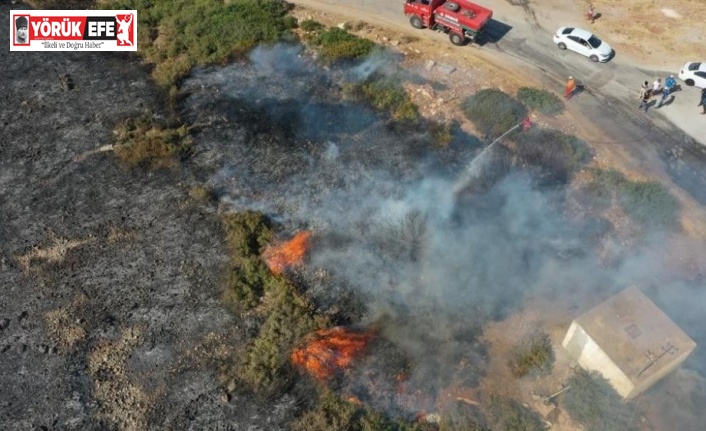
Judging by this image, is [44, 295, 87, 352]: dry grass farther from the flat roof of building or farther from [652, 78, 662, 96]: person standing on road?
[652, 78, 662, 96]: person standing on road

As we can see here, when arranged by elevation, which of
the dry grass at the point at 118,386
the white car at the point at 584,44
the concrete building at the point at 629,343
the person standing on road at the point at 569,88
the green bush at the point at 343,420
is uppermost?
the white car at the point at 584,44

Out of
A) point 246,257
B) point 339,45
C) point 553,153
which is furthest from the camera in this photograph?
point 339,45

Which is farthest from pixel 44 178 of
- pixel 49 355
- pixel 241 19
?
pixel 241 19

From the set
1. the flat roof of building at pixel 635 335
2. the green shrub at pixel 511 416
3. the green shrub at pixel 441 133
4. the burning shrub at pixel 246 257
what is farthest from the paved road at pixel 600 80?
the burning shrub at pixel 246 257

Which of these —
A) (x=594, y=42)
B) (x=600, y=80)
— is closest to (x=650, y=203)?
(x=600, y=80)

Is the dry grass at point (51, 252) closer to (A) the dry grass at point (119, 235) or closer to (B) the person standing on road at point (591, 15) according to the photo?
(A) the dry grass at point (119, 235)

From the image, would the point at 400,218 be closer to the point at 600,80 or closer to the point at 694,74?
the point at 600,80

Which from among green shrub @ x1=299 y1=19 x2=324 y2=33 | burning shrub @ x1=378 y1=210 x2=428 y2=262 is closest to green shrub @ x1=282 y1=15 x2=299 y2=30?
green shrub @ x1=299 y1=19 x2=324 y2=33
